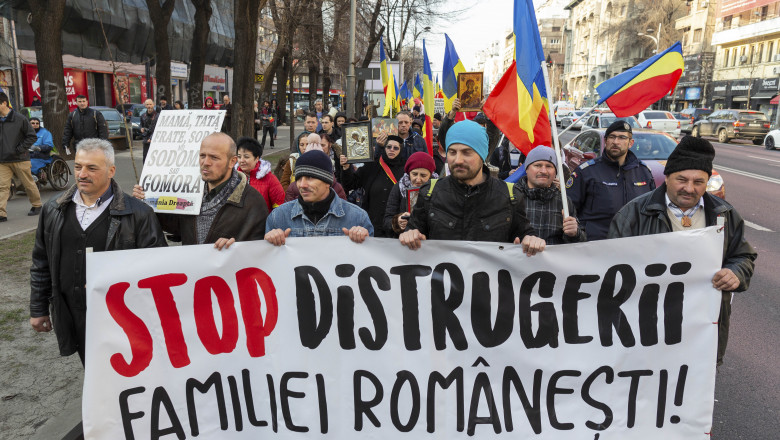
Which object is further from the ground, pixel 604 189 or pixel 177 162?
pixel 177 162

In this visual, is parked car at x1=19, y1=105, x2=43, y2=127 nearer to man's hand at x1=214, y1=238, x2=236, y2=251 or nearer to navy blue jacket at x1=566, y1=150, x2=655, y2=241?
man's hand at x1=214, y1=238, x2=236, y2=251

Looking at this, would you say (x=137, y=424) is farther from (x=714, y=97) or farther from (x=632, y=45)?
(x=632, y=45)

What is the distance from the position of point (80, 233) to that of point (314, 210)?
1.24 metres

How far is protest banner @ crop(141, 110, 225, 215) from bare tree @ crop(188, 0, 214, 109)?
13654 mm

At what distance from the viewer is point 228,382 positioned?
2.97m

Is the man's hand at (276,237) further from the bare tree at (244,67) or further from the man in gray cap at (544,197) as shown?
the bare tree at (244,67)

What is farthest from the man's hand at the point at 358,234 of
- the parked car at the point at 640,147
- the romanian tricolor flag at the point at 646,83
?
the parked car at the point at 640,147

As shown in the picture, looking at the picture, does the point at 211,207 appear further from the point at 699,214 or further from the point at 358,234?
the point at 699,214

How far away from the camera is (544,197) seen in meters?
3.84

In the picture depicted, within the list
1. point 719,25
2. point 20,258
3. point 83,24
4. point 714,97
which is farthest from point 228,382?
point 719,25

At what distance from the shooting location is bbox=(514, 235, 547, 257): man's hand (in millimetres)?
2910

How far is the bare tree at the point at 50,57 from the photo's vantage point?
13805 mm

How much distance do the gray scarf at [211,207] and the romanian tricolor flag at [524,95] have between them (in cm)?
182

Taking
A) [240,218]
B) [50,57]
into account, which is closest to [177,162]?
[240,218]
